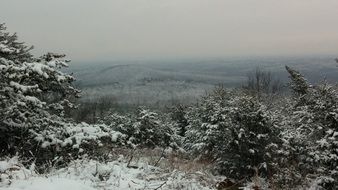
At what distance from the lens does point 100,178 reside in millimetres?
5750

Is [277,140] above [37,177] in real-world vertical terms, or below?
below

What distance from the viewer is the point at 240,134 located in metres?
21.0

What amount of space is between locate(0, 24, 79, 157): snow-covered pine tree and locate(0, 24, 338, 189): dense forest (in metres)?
0.02

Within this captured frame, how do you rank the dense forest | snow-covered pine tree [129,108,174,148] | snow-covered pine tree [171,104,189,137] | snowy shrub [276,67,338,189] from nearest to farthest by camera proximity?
the dense forest, snowy shrub [276,67,338,189], snow-covered pine tree [129,108,174,148], snow-covered pine tree [171,104,189,137]

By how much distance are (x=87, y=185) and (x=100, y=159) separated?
194 cm

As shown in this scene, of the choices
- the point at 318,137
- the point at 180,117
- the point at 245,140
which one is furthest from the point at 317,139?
the point at 180,117

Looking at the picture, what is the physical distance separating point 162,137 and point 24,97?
28000mm

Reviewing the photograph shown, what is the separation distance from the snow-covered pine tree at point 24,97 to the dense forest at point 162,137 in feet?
0.05

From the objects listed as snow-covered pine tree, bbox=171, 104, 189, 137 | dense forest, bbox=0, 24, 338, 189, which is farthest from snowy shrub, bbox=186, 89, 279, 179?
snow-covered pine tree, bbox=171, 104, 189, 137

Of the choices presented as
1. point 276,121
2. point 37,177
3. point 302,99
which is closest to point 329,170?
point 302,99

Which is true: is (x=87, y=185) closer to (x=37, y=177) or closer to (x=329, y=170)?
(x=37, y=177)

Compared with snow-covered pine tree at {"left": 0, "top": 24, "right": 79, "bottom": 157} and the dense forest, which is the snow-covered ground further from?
snow-covered pine tree at {"left": 0, "top": 24, "right": 79, "bottom": 157}

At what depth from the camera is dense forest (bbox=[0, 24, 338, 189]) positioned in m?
7.02

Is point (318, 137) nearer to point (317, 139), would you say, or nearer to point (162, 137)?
point (317, 139)
